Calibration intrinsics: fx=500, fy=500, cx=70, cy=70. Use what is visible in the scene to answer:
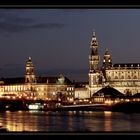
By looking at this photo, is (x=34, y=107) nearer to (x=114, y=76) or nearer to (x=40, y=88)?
(x=40, y=88)

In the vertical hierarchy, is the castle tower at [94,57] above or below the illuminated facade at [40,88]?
above

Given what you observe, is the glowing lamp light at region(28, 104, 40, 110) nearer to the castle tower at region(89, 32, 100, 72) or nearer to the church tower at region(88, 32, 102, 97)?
the castle tower at region(89, 32, 100, 72)

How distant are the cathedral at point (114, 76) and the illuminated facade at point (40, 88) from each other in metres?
2.54

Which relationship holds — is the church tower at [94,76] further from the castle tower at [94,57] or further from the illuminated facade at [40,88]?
the illuminated facade at [40,88]

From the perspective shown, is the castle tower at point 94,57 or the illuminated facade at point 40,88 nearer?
the illuminated facade at point 40,88

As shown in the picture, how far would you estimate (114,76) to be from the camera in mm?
41625

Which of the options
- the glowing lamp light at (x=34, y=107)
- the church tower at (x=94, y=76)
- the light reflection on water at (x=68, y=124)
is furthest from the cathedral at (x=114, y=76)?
the light reflection on water at (x=68, y=124)

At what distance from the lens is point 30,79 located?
116 feet

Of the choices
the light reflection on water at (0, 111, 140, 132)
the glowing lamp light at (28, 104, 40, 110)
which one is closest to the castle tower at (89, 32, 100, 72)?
the glowing lamp light at (28, 104, 40, 110)

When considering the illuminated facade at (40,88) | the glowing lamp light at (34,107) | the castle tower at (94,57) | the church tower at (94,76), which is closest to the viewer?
the glowing lamp light at (34,107)

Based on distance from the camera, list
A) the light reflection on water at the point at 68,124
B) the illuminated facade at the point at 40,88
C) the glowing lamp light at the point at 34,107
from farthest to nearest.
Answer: the illuminated facade at the point at 40,88 → the glowing lamp light at the point at 34,107 → the light reflection on water at the point at 68,124

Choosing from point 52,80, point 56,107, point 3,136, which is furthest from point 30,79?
point 3,136

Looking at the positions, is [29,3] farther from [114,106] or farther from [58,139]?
[114,106]

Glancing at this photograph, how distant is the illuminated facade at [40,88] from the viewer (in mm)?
37250
